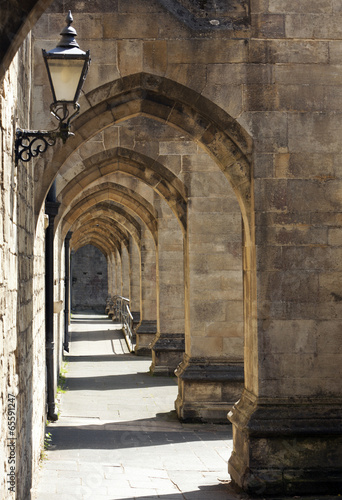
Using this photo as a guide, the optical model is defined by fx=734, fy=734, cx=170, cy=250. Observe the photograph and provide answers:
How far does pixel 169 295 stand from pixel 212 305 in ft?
12.5

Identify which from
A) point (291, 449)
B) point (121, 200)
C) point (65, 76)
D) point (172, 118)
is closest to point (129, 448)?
point (291, 449)

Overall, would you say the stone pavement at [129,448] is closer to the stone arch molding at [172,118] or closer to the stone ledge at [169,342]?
the stone ledge at [169,342]

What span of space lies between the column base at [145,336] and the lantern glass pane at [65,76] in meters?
11.7

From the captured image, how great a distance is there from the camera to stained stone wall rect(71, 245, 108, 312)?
129 ft

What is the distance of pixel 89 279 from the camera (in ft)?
129

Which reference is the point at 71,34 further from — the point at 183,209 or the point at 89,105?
the point at 183,209

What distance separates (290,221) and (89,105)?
188cm

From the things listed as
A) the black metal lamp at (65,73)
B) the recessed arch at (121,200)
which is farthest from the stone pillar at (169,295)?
the black metal lamp at (65,73)

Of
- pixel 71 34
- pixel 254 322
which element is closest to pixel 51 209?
pixel 254 322

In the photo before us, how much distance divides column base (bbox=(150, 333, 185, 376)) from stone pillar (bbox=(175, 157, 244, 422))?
3576 millimetres

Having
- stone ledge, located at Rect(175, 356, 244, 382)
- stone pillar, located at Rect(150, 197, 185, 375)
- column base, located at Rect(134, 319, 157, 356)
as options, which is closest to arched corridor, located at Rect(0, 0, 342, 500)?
stone ledge, located at Rect(175, 356, 244, 382)

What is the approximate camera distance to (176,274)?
12.8 meters

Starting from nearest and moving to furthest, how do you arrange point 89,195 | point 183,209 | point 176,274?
1. point 183,209
2. point 176,274
3. point 89,195

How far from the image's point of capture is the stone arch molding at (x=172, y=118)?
5.95m
